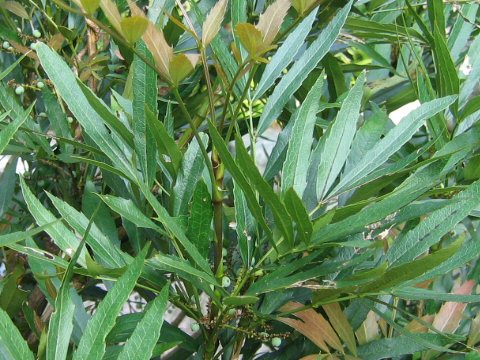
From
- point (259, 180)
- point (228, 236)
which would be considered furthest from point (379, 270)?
point (228, 236)

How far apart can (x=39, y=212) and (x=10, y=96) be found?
0.19 meters

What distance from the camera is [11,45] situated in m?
0.72

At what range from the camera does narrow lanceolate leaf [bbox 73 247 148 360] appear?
440mm

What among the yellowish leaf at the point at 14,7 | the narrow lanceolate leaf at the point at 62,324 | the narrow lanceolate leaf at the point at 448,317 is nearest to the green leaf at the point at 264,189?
the narrow lanceolate leaf at the point at 62,324

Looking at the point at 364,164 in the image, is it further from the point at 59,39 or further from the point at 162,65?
the point at 59,39

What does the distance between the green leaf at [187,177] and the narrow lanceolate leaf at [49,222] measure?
78mm

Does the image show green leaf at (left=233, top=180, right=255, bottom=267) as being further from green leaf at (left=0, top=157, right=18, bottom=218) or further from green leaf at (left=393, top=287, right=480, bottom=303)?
green leaf at (left=0, top=157, right=18, bottom=218)

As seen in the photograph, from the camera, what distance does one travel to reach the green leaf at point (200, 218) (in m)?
0.50

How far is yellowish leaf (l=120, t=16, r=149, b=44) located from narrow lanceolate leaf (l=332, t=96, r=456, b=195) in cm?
20

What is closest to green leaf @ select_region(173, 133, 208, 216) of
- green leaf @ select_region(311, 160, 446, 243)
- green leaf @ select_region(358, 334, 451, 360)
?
green leaf @ select_region(311, 160, 446, 243)

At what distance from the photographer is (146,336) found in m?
0.44

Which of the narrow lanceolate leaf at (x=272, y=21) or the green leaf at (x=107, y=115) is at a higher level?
the narrow lanceolate leaf at (x=272, y=21)

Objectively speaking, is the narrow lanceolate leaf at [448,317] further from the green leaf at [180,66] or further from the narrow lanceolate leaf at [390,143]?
the green leaf at [180,66]

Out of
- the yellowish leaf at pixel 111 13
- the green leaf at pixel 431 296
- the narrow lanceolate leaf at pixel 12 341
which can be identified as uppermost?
the yellowish leaf at pixel 111 13
